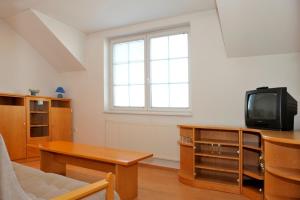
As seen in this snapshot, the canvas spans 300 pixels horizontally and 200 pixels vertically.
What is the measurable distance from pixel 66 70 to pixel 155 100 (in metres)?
2.11

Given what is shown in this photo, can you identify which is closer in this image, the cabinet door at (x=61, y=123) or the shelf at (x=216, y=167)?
the shelf at (x=216, y=167)

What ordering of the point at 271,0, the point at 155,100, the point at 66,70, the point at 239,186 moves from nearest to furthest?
the point at 271,0
the point at 239,186
the point at 155,100
the point at 66,70

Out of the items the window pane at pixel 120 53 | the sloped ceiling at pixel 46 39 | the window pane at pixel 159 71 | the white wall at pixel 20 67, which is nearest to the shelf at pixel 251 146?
the window pane at pixel 159 71

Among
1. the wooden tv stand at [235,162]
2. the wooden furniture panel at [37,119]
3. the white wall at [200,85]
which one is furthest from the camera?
the wooden furniture panel at [37,119]

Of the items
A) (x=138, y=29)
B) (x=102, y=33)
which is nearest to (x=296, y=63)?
(x=138, y=29)

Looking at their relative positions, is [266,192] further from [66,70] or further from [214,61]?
[66,70]

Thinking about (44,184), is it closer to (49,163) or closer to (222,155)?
(49,163)

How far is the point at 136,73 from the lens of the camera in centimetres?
422

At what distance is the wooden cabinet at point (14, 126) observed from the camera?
382cm

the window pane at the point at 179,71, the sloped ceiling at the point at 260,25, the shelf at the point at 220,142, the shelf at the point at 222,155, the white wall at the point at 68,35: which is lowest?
the shelf at the point at 222,155

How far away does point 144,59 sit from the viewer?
4.11 m

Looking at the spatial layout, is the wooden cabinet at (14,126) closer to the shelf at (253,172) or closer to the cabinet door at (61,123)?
the cabinet door at (61,123)

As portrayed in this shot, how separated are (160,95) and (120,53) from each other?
3.86ft

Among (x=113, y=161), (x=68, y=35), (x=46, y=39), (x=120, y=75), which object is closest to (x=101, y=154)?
(x=113, y=161)
